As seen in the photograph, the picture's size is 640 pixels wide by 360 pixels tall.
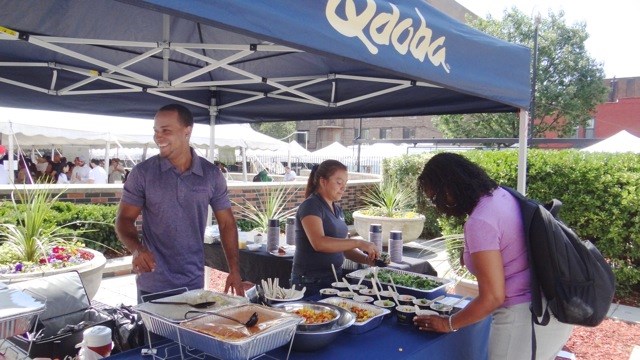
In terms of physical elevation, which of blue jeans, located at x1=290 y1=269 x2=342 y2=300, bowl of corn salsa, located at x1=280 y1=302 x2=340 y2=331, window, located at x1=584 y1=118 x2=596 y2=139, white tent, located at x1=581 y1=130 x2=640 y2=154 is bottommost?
blue jeans, located at x1=290 y1=269 x2=342 y2=300

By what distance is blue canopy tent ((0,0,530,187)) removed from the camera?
1730 millimetres

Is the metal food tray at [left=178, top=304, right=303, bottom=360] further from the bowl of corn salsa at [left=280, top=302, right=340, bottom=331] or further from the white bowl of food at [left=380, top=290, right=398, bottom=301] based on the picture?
the white bowl of food at [left=380, top=290, right=398, bottom=301]

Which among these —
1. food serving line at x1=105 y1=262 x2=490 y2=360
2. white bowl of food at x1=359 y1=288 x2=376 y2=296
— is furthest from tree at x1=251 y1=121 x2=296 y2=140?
food serving line at x1=105 y1=262 x2=490 y2=360

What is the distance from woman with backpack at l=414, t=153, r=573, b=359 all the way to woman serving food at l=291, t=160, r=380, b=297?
87cm

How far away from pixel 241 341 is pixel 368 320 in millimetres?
823

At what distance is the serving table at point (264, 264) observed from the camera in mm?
3984

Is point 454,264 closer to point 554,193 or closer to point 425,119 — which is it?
point 554,193

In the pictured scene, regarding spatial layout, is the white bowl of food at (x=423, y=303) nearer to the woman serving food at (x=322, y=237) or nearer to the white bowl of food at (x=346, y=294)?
the white bowl of food at (x=346, y=294)

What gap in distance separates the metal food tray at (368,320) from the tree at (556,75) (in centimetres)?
2138

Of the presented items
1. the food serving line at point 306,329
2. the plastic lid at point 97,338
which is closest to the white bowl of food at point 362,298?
the food serving line at point 306,329

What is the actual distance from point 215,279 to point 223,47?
170 inches

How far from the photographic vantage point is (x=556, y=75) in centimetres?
2294

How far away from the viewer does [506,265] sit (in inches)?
80.5

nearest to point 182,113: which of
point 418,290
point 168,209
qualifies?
point 168,209
